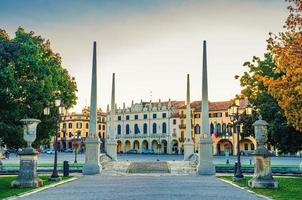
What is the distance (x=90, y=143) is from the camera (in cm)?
2927

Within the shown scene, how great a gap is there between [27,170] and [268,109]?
56.3 feet

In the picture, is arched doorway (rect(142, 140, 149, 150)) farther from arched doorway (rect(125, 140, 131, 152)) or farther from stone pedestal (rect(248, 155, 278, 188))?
stone pedestal (rect(248, 155, 278, 188))

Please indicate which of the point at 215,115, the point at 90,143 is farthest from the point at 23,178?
the point at 215,115

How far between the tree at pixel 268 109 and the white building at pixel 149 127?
70281 mm

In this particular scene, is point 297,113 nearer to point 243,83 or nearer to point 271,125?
point 271,125

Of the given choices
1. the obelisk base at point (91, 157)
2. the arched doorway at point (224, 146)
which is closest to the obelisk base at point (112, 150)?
the obelisk base at point (91, 157)

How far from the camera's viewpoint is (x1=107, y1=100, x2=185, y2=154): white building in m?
102

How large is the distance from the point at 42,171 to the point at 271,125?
18.5 metres

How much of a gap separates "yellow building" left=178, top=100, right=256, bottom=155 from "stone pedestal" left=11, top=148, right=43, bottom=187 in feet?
235

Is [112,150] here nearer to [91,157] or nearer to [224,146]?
[91,157]

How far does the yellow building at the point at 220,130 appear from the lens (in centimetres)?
9044

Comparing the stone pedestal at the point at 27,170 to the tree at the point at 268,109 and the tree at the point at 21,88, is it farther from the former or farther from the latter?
the tree at the point at 268,109

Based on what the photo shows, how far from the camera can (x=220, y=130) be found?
95.1 metres

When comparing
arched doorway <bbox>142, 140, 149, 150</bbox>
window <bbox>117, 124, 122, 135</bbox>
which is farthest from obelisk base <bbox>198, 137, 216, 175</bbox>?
window <bbox>117, 124, 122, 135</bbox>
